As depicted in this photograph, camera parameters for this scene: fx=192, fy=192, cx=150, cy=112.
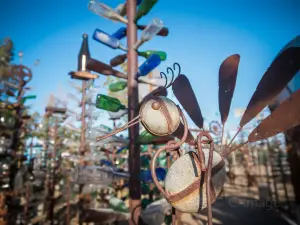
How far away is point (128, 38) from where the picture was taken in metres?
2.35

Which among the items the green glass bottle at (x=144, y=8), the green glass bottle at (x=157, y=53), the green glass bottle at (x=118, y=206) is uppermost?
the green glass bottle at (x=144, y=8)

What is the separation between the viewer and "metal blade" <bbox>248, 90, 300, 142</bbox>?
1074 mm

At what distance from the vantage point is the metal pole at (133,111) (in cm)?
196

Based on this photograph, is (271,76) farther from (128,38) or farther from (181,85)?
(128,38)

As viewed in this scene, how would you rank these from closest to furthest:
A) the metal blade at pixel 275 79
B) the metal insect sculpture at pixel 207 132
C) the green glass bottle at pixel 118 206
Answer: the metal insect sculpture at pixel 207 132 → the metal blade at pixel 275 79 → the green glass bottle at pixel 118 206

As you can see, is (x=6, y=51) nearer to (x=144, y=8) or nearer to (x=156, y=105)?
(x=144, y=8)

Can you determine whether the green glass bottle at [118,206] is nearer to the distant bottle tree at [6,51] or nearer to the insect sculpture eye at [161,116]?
the insect sculpture eye at [161,116]

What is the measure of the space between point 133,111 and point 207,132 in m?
1.14

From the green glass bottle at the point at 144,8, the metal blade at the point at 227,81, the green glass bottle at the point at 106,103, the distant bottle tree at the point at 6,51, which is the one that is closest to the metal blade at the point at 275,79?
the metal blade at the point at 227,81

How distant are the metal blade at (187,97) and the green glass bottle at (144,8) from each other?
1166 millimetres

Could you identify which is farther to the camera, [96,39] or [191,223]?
[191,223]

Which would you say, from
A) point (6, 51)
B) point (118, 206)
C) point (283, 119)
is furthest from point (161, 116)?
point (6, 51)

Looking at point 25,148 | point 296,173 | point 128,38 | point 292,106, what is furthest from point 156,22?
point 25,148

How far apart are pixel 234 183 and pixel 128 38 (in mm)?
12390
